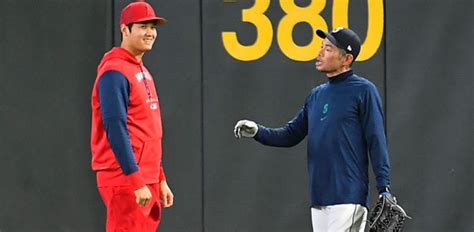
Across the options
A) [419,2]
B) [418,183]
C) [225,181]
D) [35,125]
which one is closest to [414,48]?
[419,2]

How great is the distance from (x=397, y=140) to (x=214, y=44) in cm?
146

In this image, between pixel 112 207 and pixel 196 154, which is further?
pixel 196 154

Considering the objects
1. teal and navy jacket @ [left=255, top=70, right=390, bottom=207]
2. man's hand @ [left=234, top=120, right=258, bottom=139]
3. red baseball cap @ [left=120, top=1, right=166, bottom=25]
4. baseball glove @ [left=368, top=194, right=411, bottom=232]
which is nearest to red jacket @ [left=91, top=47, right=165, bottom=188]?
red baseball cap @ [left=120, top=1, right=166, bottom=25]

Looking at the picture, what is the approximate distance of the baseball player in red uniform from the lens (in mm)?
6117

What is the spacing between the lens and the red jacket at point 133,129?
624 cm

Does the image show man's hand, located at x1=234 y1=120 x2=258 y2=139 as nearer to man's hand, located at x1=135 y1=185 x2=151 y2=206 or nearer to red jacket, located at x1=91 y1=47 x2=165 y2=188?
red jacket, located at x1=91 y1=47 x2=165 y2=188

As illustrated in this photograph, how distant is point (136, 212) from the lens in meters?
6.25

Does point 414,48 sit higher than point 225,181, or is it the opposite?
point 414,48

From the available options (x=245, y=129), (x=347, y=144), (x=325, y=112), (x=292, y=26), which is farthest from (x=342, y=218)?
(x=292, y=26)

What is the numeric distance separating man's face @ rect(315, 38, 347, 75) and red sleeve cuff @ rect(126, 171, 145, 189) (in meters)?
1.22

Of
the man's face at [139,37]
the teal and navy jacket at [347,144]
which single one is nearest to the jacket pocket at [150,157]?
the man's face at [139,37]

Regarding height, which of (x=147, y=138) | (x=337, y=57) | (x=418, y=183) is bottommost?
(x=418, y=183)

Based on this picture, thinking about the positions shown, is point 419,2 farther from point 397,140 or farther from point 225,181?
point 225,181

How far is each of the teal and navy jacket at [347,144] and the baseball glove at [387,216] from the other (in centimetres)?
9
